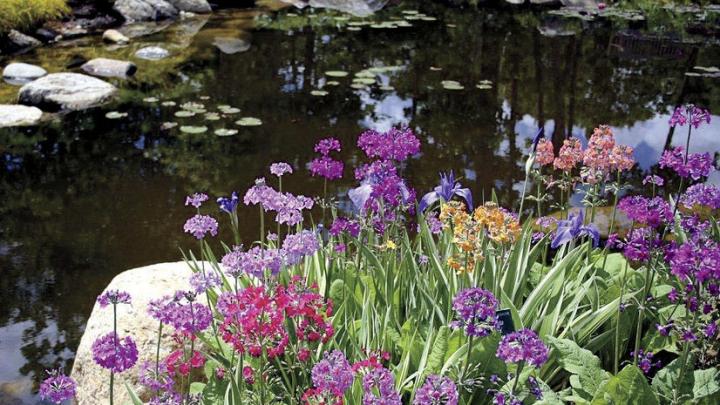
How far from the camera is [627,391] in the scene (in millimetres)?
2404

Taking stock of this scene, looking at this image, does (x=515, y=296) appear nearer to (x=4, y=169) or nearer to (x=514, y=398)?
(x=514, y=398)

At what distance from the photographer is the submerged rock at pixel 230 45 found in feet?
37.3

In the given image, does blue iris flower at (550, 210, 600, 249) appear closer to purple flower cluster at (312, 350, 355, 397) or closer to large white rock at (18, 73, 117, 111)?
purple flower cluster at (312, 350, 355, 397)

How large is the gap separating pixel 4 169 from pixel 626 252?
20.0ft

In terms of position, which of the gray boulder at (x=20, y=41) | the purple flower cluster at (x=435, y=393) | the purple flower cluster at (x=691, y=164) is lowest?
the gray boulder at (x=20, y=41)

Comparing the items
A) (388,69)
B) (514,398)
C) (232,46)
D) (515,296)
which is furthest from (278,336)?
(232,46)

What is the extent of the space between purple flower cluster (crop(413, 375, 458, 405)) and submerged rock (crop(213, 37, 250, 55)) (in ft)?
33.1

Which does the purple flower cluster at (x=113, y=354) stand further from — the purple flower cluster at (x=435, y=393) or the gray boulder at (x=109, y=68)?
the gray boulder at (x=109, y=68)

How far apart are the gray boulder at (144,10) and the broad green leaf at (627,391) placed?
12.9 metres

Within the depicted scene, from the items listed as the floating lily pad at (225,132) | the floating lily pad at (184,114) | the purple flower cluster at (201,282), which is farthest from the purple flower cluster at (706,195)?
the floating lily pad at (184,114)

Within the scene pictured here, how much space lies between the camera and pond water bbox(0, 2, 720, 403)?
5.15 metres

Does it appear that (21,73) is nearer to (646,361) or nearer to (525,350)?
(646,361)

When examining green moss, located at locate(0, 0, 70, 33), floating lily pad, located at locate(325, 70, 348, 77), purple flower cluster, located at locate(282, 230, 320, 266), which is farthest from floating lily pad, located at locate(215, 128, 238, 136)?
green moss, located at locate(0, 0, 70, 33)

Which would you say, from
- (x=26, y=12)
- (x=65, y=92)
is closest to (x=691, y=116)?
(x=65, y=92)
